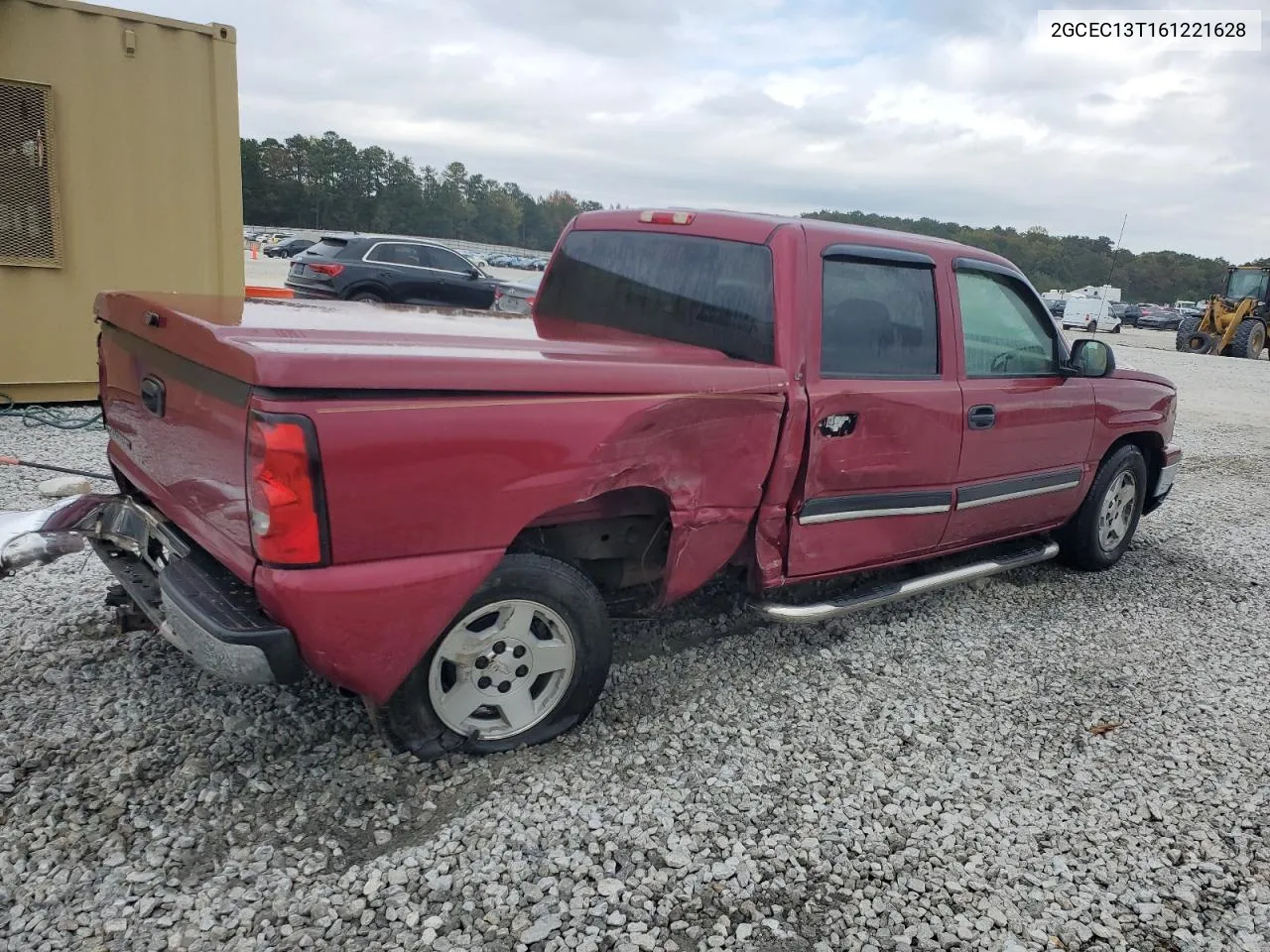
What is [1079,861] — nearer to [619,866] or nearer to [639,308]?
[619,866]

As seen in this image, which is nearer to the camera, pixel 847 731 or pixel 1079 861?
pixel 1079 861

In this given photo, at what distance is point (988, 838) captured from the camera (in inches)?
107

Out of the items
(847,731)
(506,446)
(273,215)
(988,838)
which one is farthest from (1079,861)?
(273,215)

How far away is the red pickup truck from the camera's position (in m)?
2.33

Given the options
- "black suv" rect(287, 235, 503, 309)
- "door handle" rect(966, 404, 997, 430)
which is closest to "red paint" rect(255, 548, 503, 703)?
"door handle" rect(966, 404, 997, 430)

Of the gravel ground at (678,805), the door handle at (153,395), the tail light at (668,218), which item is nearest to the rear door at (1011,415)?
the gravel ground at (678,805)

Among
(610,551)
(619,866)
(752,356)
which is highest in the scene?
(752,356)

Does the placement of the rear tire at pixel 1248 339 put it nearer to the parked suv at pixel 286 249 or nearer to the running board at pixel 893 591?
the running board at pixel 893 591

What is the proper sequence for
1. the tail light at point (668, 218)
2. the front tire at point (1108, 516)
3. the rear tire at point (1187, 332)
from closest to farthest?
the tail light at point (668, 218)
the front tire at point (1108, 516)
the rear tire at point (1187, 332)

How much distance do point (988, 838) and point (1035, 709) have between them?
101 cm

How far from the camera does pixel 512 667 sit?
2.87m

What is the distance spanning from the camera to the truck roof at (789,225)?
3461mm

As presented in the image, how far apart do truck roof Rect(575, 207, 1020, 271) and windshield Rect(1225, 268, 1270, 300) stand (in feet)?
87.5

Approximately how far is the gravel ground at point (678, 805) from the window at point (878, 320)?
4.09 feet
